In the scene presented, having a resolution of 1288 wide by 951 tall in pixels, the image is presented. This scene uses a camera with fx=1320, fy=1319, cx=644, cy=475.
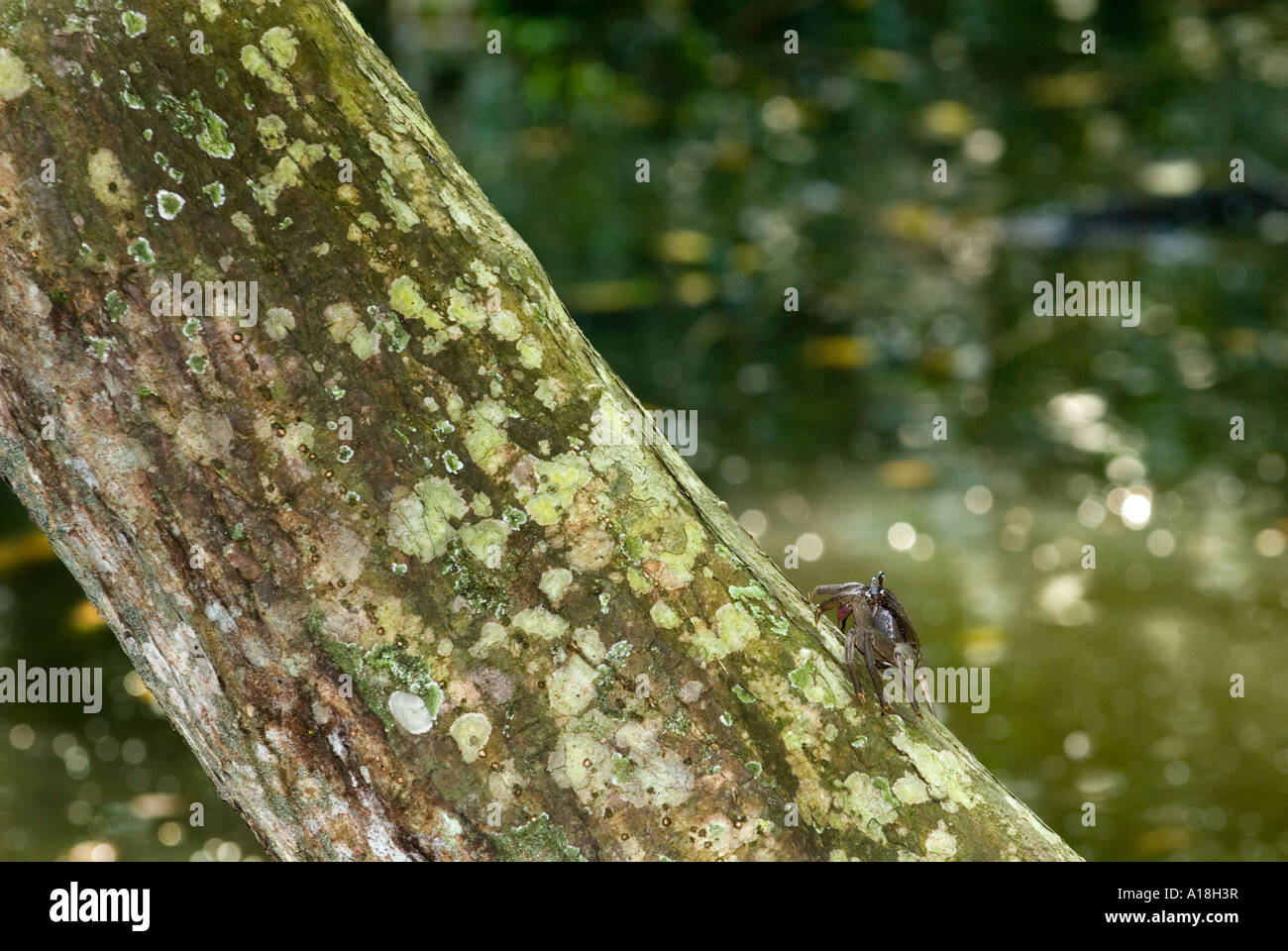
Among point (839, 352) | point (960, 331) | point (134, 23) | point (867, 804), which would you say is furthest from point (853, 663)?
point (960, 331)

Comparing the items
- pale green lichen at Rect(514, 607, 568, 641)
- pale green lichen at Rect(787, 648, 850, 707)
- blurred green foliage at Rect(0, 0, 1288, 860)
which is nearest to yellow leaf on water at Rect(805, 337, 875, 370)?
blurred green foliage at Rect(0, 0, 1288, 860)

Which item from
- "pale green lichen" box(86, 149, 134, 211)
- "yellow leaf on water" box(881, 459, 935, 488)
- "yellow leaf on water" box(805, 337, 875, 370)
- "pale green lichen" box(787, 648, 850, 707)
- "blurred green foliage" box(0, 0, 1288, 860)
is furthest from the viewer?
"yellow leaf on water" box(805, 337, 875, 370)

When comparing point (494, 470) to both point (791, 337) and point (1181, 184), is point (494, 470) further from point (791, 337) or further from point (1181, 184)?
point (1181, 184)

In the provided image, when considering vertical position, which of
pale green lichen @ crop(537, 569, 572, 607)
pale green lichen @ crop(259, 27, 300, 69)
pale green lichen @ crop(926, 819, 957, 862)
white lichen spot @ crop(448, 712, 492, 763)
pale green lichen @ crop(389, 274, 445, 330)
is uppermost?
pale green lichen @ crop(259, 27, 300, 69)

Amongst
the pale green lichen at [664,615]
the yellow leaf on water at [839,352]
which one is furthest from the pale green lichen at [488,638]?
the yellow leaf on water at [839,352]

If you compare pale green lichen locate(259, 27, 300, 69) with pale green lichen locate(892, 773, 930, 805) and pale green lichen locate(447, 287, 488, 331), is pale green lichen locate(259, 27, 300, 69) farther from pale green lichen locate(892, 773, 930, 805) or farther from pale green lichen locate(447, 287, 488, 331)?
pale green lichen locate(892, 773, 930, 805)

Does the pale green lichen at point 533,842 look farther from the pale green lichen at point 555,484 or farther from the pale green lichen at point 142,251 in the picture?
the pale green lichen at point 142,251

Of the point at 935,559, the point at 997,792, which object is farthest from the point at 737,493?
the point at 997,792
